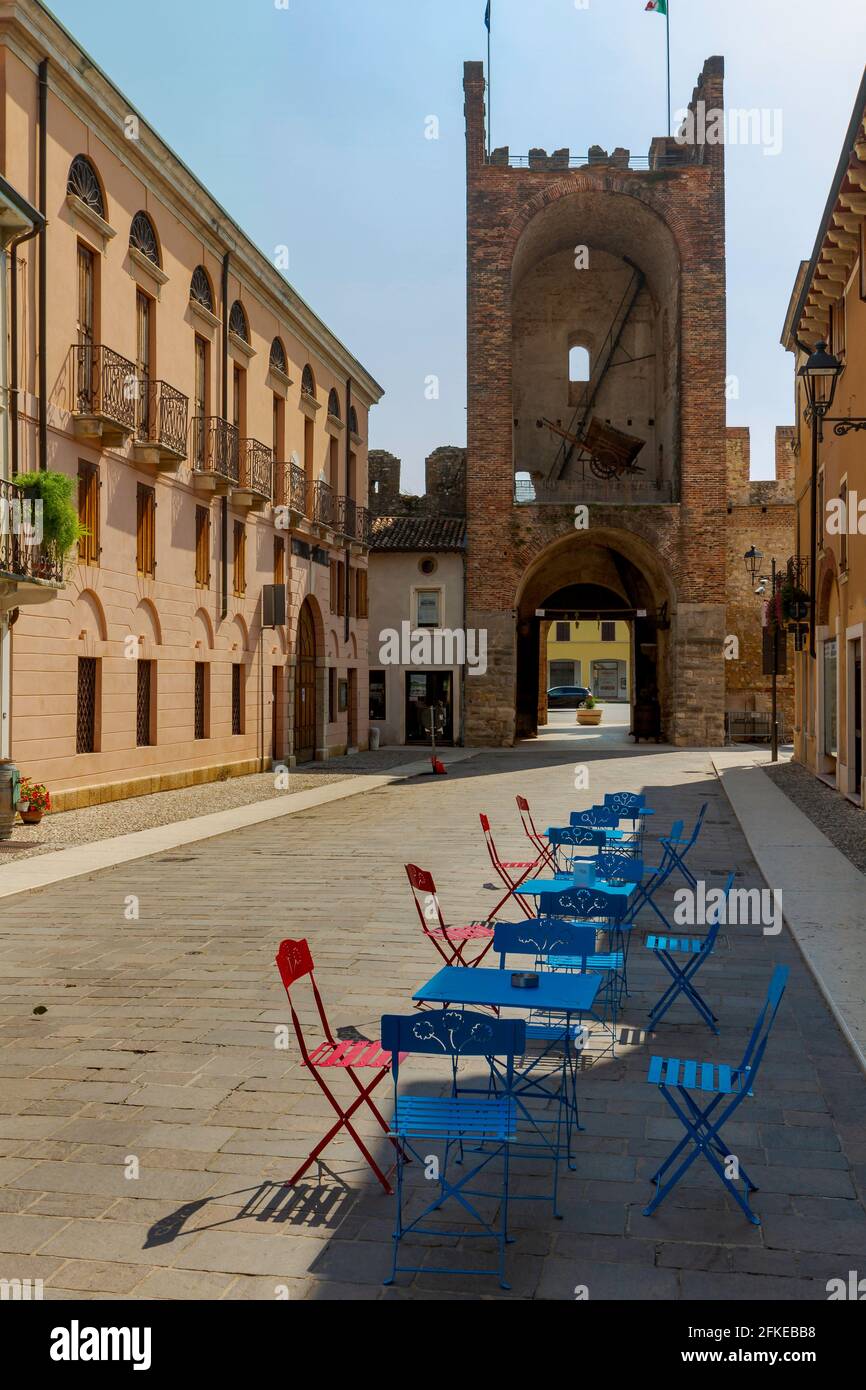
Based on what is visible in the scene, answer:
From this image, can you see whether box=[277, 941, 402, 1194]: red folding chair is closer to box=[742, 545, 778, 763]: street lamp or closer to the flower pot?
box=[742, 545, 778, 763]: street lamp

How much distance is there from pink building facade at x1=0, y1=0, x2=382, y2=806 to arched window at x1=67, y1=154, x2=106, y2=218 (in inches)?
1.4

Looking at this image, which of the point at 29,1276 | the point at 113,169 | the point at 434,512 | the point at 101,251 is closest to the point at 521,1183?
the point at 29,1276

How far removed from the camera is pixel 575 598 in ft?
139

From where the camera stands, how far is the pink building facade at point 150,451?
16.4 metres

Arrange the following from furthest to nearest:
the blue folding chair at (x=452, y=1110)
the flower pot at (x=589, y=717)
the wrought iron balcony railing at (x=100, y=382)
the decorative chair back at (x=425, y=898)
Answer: the flower pot at (x=589, y=717) → the wrought iron balcony railing at (x=100, y=382) → the decorative chair back at (x=425, y=898) → the blue folding chair at (x=452, y=1110)

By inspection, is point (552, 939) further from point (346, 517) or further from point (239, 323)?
point (346, 517)

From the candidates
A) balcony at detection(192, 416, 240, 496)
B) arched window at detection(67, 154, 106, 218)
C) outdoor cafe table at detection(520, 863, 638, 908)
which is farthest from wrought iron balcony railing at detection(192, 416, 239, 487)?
outdoor cafe table at detection(520, 863, 638, 908)

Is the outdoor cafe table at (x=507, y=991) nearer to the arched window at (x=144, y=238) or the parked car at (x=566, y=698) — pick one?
the arched window at (x=144, y=238)

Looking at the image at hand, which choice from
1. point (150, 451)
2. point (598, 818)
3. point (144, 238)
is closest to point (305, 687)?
point (150, 451)

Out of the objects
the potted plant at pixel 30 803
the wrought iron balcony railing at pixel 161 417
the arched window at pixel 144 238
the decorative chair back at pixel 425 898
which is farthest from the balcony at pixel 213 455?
the decorative chair back at pixel 425 898

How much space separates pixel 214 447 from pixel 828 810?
13.6 metres

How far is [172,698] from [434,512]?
20.8 m

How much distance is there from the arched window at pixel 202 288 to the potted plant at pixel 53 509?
893 cm
